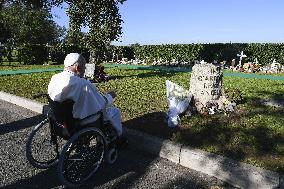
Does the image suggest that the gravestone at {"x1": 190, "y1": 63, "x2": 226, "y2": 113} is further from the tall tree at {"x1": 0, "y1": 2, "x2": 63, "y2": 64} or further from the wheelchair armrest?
the tall tree at {"x1": 0, "y1": 2, "x2": 63, "y2": 64}

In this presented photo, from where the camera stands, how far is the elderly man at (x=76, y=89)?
3.99m

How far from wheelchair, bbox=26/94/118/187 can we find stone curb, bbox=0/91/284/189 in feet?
2.59

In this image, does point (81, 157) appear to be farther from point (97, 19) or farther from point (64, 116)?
point (97, 19)

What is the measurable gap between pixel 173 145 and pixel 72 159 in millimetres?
1682

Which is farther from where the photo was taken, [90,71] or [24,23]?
[24,23]

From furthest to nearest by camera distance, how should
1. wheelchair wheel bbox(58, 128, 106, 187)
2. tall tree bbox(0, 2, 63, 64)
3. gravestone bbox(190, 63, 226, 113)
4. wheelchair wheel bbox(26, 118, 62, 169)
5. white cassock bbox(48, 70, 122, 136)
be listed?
tall tree bbox(0, 2, 63, 64), gravestone bbox(190, 63, 226, 113), wheelchair wheel bbox(26, 118, 62, 169), white cassock bbox(48, 70, 122, 136), wheelchair wheel bbox(58, 128, 106, 187)

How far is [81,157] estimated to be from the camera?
4.09m

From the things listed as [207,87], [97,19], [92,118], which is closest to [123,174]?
[92,118]

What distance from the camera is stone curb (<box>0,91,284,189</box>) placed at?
4074 millimetres

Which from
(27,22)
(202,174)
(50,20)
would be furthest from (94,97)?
(50,20)

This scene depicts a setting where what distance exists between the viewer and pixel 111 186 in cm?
411

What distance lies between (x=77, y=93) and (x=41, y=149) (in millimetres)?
1290

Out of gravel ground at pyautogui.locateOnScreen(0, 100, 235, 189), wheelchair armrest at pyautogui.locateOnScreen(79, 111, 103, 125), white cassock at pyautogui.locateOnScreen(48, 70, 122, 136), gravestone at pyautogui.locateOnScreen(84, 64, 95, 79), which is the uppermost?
white cassock at pyautogui.locateOnScreen(48, 70, 122, 136)

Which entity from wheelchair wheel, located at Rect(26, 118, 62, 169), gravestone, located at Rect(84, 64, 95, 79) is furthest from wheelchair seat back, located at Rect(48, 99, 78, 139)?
gravestone, located at Rect(84, 64, 95, 79)
